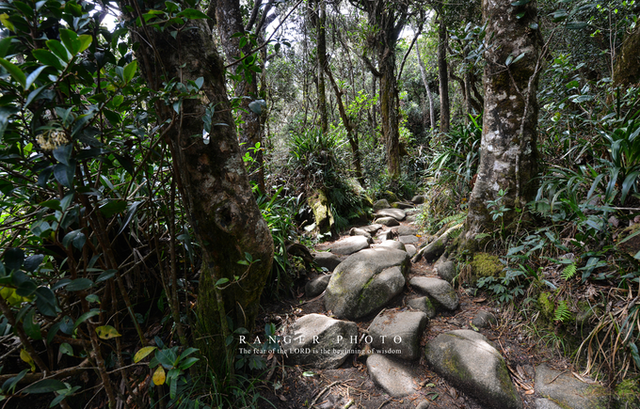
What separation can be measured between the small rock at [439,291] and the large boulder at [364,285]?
162mm

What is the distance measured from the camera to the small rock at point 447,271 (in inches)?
103

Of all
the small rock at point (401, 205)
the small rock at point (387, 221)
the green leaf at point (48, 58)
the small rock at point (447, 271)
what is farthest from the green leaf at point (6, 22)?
the small rock at point (401, 205)

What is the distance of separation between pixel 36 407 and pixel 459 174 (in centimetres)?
420

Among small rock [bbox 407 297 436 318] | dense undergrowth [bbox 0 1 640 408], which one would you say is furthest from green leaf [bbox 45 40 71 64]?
small rock [bbox 407 297 436 318]

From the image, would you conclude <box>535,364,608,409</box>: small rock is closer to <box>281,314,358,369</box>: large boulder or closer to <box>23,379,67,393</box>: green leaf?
<box>281,314,358,369</box>: large boulder

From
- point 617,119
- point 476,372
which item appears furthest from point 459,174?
point 476,372

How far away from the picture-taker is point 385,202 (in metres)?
5.70

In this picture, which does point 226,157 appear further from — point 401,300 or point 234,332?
point 401,300

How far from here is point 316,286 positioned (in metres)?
2.58

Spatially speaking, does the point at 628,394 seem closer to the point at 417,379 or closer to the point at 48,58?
the point at 417,379

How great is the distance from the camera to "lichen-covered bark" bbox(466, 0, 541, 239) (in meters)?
2.32

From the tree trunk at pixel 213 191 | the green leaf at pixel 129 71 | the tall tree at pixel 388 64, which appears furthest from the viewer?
the tall tree at pixel 388 64

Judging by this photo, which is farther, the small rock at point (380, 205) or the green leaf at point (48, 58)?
the small rock at point (380, 205)

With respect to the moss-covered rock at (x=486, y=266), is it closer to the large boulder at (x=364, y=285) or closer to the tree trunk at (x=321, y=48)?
the large boulder at (x=364, y=285)
